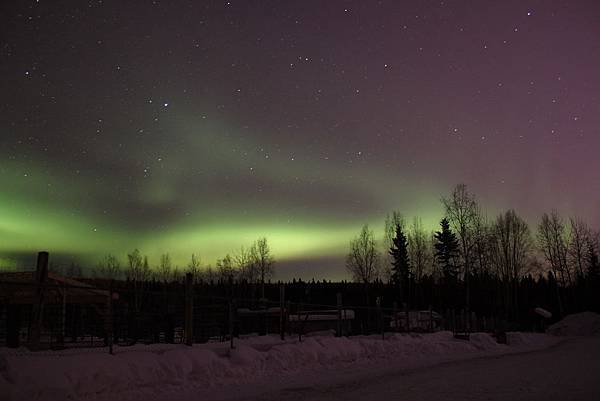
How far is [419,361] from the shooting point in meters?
20.6

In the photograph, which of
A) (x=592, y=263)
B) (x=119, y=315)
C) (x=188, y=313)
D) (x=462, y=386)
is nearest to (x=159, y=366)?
(x=188, y=313)

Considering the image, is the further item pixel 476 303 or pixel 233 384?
pixel 476 303

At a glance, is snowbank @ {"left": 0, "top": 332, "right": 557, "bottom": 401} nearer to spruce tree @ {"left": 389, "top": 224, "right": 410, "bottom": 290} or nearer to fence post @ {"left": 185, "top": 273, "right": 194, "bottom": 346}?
fence post @ {"left": 185, "top": 273, "right": 194, "bottom": 346}

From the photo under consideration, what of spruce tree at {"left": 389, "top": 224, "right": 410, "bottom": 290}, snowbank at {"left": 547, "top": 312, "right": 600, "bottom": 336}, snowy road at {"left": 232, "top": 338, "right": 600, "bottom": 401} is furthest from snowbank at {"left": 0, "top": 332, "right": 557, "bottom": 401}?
spruce tree at {"left": 389, "top": 224, "right": 410, "bottom": 290}

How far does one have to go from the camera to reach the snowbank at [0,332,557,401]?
964cm

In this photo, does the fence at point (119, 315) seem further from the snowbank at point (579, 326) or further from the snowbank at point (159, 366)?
the snowbank at point (579, 326)

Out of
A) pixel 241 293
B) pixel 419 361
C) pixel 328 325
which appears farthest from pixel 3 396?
pixel 241 293

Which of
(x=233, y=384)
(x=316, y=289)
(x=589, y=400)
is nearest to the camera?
(x=589, y=400)

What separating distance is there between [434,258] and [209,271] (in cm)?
5585

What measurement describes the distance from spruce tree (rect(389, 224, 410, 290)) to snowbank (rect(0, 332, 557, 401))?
195 feet

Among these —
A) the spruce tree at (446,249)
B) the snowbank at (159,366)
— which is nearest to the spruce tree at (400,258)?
the spruce tree at (446,249)

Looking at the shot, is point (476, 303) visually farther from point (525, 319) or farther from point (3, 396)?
point (3, 396)

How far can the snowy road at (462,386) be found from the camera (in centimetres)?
1078

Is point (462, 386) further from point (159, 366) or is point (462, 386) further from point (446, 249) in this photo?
point (446, 249)
